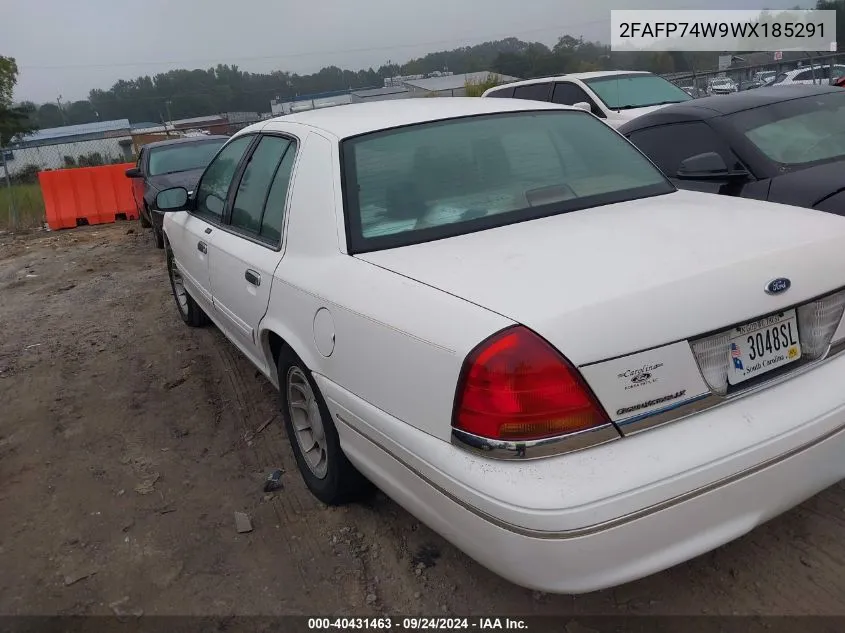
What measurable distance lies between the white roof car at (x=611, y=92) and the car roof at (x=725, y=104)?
4851 mm

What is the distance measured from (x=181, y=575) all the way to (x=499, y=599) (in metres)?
1.29

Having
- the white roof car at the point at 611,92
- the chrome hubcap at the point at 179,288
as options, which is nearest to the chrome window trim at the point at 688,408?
the chrome hubcap at the point at 179,288

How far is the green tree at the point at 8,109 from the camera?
194ft

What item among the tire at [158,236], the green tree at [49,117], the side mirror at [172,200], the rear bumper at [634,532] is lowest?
the tire at [158,236]

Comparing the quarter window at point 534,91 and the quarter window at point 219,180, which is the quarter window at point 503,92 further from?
the quarter window at point 219,180

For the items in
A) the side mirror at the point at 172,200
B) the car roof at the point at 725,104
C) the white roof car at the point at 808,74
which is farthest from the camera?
the white roof car at the point at 808,74

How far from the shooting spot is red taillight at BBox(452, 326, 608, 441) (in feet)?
6.34

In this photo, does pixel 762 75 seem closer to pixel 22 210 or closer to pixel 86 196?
pixel 86 196

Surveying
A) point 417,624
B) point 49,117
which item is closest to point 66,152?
point 49,117

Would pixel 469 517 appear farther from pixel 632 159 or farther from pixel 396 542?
pixel 632 159

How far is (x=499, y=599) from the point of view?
258 cm

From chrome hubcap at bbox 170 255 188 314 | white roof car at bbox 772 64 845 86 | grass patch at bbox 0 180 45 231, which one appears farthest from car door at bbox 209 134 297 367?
white roof car at bbox 772 64 845 86

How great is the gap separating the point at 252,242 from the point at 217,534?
138 centimetres

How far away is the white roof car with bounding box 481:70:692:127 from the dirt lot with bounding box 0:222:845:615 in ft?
24.4
